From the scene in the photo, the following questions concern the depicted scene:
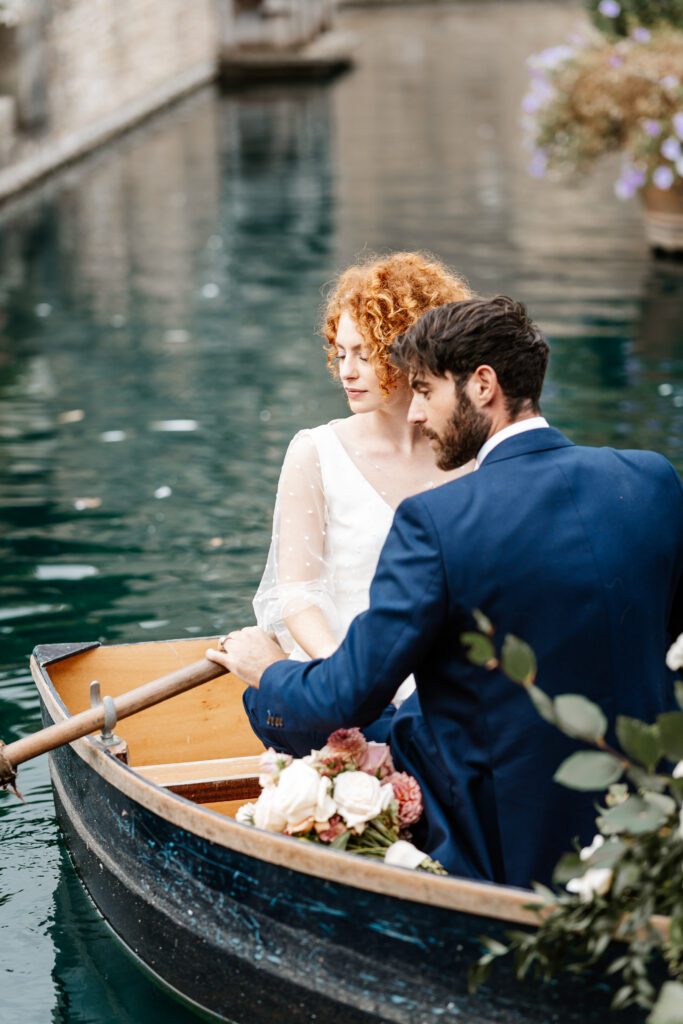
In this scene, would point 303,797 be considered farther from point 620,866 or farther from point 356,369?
point 356,369

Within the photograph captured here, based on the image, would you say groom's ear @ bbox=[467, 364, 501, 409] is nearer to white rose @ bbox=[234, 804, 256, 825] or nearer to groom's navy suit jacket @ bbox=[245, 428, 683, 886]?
groom's navy suit jacket @ bbox=[245, 428, 683, 886]

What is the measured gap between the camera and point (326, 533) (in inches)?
172

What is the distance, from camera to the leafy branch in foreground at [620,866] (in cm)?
272

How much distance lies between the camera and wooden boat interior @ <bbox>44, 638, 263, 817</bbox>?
4.97m

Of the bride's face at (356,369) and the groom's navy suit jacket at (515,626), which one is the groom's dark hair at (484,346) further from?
the bride's face at (356,369)

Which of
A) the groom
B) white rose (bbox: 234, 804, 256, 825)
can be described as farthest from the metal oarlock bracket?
the groom

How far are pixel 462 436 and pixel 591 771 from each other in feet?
2.84

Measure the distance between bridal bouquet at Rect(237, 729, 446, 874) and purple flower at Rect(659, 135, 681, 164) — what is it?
8894 mm

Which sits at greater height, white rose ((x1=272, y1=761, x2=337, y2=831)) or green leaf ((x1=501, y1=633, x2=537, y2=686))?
green leaf ((x1=501, y1=633, x2=537, y2=686))

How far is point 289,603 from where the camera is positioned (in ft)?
14.0

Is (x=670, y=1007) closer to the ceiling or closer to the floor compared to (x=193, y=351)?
closer to the ceiling

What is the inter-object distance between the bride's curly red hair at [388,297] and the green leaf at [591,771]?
60.4 inches

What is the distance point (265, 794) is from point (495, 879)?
51cm

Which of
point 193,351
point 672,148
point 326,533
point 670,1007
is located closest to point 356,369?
point 326,533
